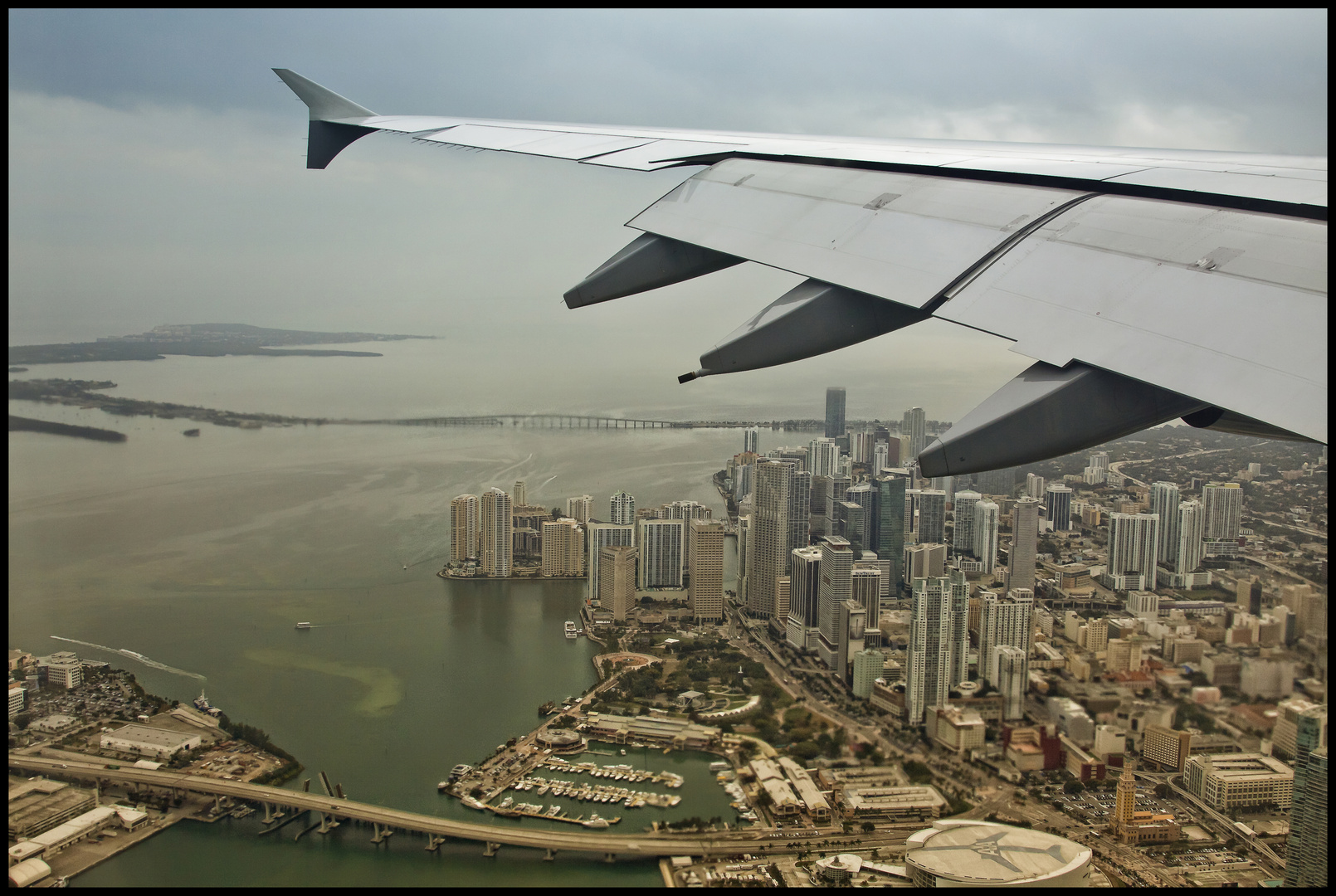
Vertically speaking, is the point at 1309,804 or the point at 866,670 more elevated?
the point at 1309,804

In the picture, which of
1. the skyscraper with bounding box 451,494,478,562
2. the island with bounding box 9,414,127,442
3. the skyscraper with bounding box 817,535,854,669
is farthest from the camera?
the skyscraper with bounding box 451,494,478,562

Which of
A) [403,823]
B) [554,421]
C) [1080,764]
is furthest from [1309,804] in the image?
[554,421]

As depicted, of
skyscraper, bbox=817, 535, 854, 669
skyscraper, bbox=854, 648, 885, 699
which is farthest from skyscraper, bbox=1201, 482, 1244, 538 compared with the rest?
skyscraper, bbox=817, 535, 854, 669

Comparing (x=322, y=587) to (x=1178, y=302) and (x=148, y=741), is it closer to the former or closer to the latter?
(x=148, y=741)

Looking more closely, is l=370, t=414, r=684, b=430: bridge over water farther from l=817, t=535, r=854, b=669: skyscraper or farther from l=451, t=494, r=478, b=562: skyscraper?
l=817, t=535, r=854, b=669: skyscraper

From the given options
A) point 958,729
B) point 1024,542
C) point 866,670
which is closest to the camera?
point 958,729

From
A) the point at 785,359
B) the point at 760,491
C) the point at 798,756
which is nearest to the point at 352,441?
the point at 760,491
